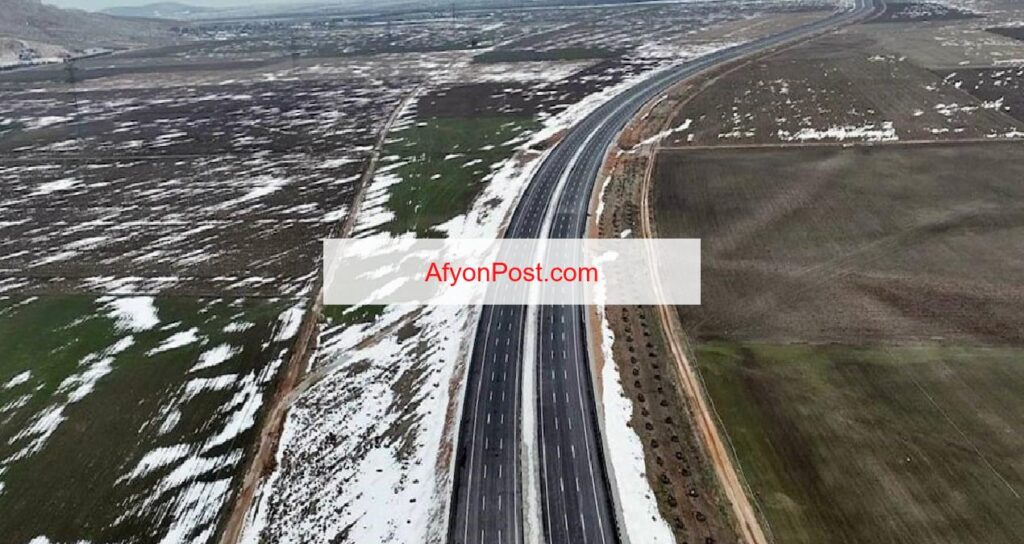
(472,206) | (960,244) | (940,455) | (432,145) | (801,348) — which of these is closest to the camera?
(940,455)

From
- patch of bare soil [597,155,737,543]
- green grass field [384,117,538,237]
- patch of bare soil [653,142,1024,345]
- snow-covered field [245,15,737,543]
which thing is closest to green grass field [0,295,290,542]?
snow-covered field [245,15,737,543]

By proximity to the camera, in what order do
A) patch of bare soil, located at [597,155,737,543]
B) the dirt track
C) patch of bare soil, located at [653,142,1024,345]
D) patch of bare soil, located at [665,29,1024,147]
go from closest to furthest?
patch of bare soil, located at [597,155,737,543], the dirt track, patch of bare soil, located at [653,142,1024,345], patch of bare soil, located at [665,29,1024,147]

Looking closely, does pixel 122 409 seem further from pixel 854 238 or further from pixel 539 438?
pixel 854 238

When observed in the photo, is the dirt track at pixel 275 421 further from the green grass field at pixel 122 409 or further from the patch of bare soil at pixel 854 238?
the patch of bare soil at pixel 854 238

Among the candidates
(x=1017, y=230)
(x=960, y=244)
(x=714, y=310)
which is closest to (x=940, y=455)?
(x=714, y=310)

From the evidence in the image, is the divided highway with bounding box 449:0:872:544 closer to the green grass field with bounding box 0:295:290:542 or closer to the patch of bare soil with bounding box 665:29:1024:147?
the green grass field with bounding box 0:295:290:542

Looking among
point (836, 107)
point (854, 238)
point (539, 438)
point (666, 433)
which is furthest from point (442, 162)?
point (836, 107)

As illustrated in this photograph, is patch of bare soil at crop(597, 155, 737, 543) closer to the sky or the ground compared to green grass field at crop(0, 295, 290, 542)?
closer to the ground

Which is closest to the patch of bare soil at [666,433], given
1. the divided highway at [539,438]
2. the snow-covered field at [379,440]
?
the snow-covered field at [379,440]

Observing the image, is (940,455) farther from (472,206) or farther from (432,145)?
(432,145)
